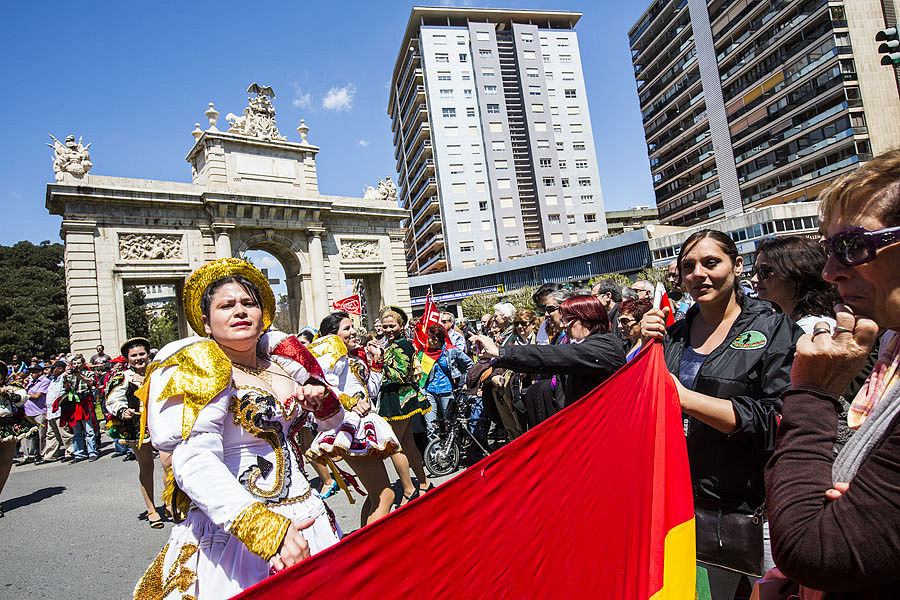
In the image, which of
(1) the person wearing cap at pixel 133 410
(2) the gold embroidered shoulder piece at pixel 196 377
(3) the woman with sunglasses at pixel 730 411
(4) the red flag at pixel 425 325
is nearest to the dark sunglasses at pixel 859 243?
(3) the woman with sunglasses at pixel 730 411

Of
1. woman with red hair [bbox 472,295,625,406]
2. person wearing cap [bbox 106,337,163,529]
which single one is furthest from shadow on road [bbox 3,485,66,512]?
woman with red hair [bbox 472,295,625,406]

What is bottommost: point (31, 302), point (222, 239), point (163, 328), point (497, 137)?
point (163, 328)

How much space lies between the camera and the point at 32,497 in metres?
7.60

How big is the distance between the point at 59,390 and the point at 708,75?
5898 centimetres

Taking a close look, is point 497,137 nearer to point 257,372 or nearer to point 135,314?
point 135,314

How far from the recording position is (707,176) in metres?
55.8

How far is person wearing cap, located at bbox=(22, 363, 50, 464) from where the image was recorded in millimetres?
10992

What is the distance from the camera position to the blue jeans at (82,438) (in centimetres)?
1064

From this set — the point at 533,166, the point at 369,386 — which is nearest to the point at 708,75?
the point at 533,166

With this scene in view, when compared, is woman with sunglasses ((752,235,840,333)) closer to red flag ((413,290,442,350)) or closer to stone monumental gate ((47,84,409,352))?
red flag ((413,290,442,350))

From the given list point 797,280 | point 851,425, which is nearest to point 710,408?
point 851,425

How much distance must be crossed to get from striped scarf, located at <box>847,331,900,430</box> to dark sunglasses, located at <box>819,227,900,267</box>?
192mm

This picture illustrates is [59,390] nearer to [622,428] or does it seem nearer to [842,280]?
[622,428]

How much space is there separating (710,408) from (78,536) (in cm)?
651
